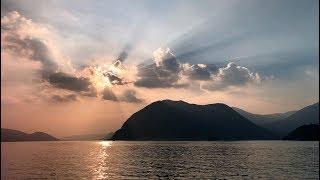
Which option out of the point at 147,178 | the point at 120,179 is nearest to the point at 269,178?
the point at 147,178

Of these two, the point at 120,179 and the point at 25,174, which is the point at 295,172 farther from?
the point at 25,174

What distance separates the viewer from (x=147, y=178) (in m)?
96.6

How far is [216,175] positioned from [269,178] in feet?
47.9

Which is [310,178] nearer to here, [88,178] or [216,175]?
[216,175]

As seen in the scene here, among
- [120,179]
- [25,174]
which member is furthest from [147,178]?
[25,174]

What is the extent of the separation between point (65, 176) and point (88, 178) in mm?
7440

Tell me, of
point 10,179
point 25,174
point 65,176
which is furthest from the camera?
point 25,174

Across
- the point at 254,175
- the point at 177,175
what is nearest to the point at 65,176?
the point at 177,175

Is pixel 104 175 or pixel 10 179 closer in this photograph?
pixel 10 179

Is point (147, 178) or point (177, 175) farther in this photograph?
point (177, 175)

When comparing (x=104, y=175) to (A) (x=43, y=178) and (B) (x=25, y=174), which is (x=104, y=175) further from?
(B) (x=25, y=174)

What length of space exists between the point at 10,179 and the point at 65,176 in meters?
14.3

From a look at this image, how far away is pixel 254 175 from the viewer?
330 ft

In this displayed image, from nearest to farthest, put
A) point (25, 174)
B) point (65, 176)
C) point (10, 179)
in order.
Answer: point (10, 179) < point (65, 176) < point (25, 174)
